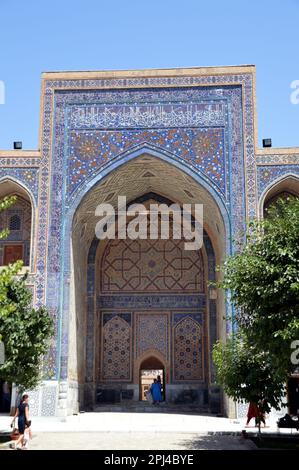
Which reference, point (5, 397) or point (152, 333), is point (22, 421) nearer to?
point (5, 397)

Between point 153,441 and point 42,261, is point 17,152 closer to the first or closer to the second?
point 42,261

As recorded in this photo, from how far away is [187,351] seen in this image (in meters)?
16.1

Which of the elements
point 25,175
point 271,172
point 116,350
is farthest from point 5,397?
point 271,172

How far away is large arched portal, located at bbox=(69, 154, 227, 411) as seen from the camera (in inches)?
595

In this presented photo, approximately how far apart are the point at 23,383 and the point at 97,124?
662 cm

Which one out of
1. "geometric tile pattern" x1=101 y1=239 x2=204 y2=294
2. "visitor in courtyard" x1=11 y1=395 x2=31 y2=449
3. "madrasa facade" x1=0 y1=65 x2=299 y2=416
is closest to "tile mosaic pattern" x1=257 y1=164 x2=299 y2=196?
"madrasa facade" x1=0 y1=65 x2=299 y2=416

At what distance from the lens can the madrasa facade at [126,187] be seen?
44.0ft

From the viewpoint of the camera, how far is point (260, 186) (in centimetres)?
1351

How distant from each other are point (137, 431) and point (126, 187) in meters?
6.76

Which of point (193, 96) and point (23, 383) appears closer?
point (23, 383)

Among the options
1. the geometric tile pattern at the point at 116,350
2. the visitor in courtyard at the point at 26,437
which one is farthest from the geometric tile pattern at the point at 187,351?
→ the visitor in courtyard at the point at 26,437
